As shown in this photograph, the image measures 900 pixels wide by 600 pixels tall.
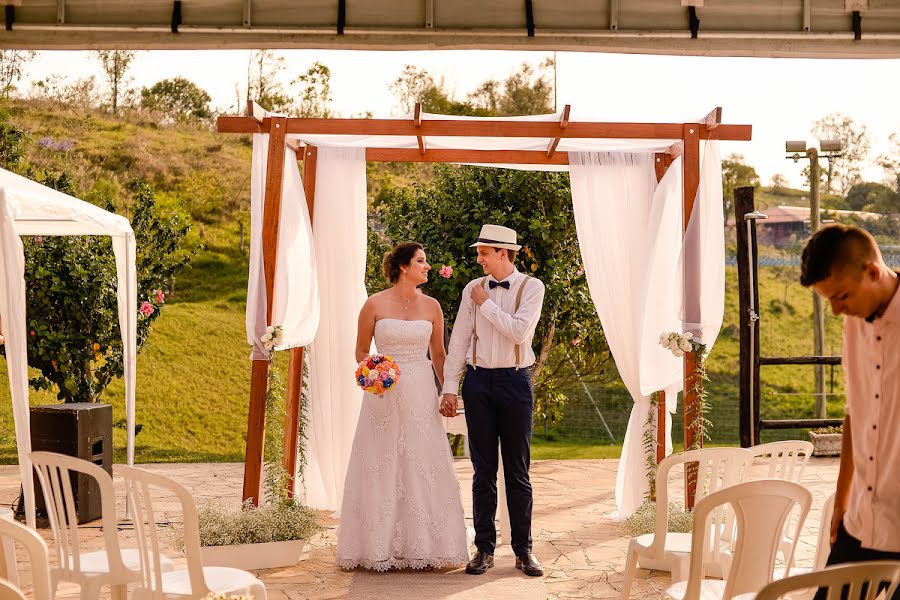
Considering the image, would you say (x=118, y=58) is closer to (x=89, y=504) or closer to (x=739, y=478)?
(x=89, y=504)

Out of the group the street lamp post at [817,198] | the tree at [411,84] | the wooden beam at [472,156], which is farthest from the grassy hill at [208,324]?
the wooden beam at [472,156]

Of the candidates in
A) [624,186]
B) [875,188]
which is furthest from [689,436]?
[875,188]

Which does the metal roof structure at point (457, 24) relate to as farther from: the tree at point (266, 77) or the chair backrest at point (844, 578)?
the tree at point (266, 77)

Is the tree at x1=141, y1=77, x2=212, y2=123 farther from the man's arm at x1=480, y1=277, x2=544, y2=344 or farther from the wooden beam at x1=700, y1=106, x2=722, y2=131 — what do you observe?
the man's arm at x1=480, y1=277, x2=544, y2=344

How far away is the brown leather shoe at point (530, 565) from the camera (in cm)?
509

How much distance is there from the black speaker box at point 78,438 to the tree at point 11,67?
15.8m

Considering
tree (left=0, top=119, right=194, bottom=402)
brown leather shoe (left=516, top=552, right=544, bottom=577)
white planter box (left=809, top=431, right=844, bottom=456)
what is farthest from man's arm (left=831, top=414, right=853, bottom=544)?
white planter box (left=809, top=431, right=844, bottom=456)

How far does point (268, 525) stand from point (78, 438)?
1.75m

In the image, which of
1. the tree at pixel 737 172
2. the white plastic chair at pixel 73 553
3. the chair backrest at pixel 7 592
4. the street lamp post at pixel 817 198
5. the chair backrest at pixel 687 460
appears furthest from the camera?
the tree at pixel 737 172

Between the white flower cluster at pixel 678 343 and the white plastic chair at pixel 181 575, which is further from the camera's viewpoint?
the white flower cluster at pixel 678 343

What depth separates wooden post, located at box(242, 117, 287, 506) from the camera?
5379mm

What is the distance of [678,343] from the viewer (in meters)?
5.46

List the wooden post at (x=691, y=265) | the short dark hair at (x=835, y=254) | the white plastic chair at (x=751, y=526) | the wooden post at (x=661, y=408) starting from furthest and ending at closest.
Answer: the wooden post at (x=661, y=408) → the wooden post at (x=691, y=265) → the white plastic chair at (x=751, y=526) → the short dark hair at (x=835, y=254)

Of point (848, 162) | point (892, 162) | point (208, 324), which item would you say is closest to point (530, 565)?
point (208, 324)
